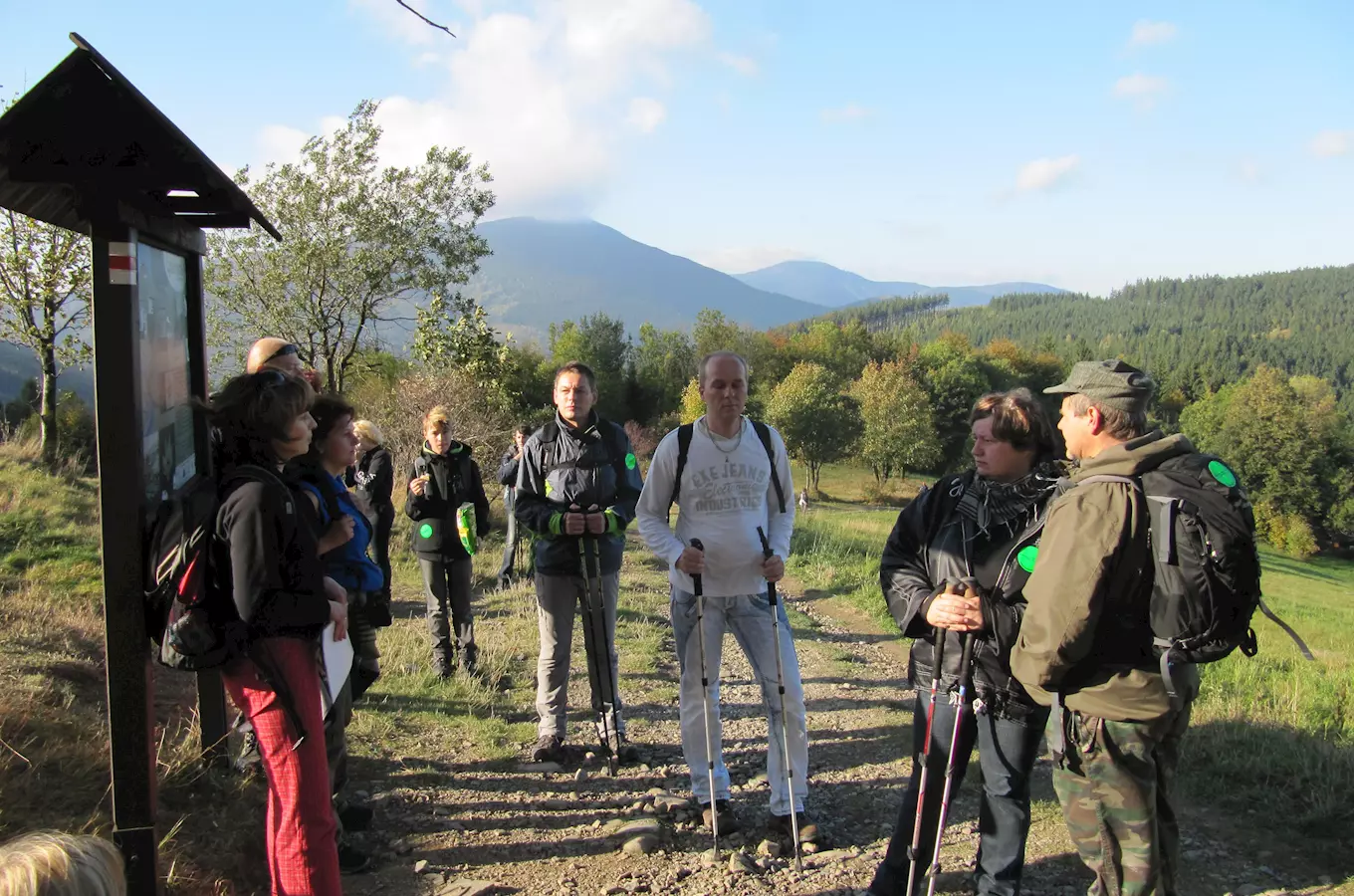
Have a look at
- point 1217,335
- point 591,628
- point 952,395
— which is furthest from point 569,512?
point 1217,335

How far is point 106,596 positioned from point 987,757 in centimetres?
305

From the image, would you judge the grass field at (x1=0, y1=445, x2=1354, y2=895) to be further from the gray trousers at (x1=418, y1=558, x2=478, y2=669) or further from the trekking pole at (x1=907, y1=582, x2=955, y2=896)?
the trekking pole at (x1=907, y1=582, x2=955, y2=896)

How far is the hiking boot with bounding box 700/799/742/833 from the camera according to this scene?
4.01 m

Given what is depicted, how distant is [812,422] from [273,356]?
206 ft

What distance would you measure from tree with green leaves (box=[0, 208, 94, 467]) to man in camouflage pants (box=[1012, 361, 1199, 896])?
1621cm

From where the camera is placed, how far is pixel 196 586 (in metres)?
2.61

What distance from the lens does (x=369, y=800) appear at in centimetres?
425

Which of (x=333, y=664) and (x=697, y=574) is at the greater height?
(x=697, y=574)

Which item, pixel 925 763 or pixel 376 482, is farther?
pixel 376 482

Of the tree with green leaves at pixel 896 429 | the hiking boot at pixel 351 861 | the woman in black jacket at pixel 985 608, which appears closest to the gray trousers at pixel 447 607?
the hiking boot at pixel 351 861

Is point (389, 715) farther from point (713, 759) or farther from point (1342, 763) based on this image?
point (1342, 763)

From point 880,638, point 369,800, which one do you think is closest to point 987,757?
point 369,800

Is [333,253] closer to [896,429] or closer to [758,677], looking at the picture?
[758,677]

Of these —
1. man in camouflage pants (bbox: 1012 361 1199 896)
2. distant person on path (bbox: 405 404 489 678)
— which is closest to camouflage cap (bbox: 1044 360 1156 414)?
man in camouflage pants (bbox: 1012 361 1199 896)
